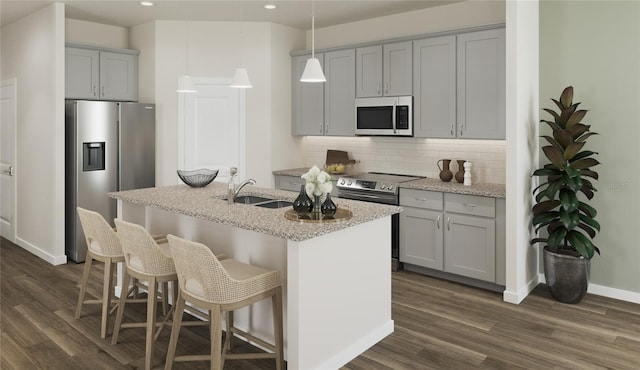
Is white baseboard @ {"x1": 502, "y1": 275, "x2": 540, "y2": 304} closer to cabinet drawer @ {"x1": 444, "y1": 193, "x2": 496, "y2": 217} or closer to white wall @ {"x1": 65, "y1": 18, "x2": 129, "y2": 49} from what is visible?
cabinet drawer @ {"x1": 444, "y1": 193, "x2": 496, "y2": 217}

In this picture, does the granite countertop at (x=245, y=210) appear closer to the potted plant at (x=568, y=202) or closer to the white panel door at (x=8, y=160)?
the potted plant at (x=568, y=202)

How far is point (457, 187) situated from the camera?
446 cm

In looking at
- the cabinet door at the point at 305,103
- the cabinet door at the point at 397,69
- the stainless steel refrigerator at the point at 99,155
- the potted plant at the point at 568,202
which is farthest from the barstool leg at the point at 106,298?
the potted plant at the point at 568,202

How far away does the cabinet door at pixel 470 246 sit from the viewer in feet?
14.0

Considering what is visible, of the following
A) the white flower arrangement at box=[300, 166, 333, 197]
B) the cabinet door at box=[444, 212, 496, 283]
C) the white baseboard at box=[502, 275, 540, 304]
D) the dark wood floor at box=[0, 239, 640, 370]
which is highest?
the white flower arrangement at box=[300, 166, 333, 197]

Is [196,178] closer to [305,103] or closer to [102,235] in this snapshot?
[102,235]

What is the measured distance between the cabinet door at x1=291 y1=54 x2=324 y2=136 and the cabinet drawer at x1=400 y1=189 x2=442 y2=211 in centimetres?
148

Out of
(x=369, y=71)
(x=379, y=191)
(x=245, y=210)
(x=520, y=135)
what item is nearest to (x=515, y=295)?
(x=520, y=135)

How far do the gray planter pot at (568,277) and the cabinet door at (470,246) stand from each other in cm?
47

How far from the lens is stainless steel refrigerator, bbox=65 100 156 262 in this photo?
5164 millimetres

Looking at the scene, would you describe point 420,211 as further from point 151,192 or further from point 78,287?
point 78,287

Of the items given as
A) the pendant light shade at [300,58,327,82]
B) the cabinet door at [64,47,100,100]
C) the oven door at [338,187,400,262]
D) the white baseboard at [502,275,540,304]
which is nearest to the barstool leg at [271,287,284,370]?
the pendant light shade at [300,58,327,82]

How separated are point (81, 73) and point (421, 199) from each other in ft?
12.8

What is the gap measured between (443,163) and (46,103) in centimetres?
415
